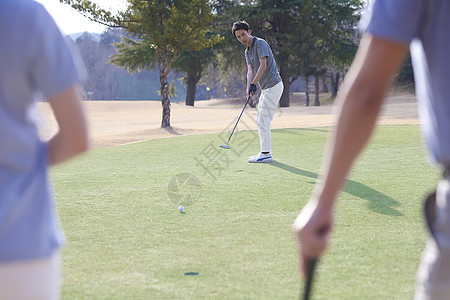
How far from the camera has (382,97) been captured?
1.38m

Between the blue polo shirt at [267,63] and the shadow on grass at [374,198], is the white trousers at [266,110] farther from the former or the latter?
the shadow on grass at [374,198]

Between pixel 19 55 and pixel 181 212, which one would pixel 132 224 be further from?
pixel 19 55

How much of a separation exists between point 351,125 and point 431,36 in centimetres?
27

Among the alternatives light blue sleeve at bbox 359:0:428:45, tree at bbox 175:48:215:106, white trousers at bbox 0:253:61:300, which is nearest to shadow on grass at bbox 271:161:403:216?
light blue sleeve at bbox 359:0:428:45

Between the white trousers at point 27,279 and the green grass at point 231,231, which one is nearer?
the white trousers at point 27,279

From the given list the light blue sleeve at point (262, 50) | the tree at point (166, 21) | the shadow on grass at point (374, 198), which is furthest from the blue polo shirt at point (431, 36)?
the tree at point (166, 21)

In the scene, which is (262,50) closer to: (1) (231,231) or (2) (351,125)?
(1) (231,231)

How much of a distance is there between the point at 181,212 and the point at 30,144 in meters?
3.87

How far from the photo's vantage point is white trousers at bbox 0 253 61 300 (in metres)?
1.35

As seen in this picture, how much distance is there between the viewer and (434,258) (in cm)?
137

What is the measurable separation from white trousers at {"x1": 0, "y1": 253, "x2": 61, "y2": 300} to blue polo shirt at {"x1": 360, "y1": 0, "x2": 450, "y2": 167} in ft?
3.11

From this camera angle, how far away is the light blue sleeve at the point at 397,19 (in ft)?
4.15

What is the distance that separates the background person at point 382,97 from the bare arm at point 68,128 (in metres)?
0.59

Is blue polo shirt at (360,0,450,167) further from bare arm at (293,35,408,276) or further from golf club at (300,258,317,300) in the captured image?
golf club at (300,258,317,300)
